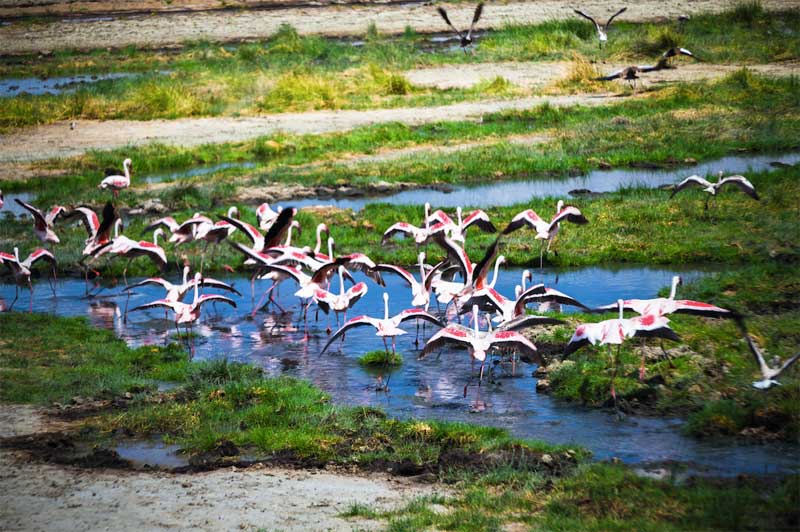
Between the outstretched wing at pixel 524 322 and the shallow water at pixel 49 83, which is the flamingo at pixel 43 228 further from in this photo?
the shallow water at pixel 49 83

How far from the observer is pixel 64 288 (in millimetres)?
15344

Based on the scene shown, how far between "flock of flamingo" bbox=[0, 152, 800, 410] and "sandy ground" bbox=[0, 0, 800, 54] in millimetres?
31413

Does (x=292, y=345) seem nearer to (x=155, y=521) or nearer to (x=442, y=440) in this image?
(x=442, y=440)

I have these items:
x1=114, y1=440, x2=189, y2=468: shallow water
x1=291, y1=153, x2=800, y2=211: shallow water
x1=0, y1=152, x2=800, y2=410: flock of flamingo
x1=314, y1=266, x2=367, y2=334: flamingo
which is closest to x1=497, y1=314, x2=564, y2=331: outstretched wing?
x1=0, y1=152, x2=800, y2=410: flock of flamingo

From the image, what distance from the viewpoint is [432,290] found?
43.8ft

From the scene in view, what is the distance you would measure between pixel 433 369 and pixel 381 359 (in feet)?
2.01

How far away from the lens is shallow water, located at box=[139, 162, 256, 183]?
73.1 feet

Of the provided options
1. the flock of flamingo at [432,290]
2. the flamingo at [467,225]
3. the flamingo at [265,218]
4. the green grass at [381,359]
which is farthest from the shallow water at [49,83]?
the green grass at [381,359]

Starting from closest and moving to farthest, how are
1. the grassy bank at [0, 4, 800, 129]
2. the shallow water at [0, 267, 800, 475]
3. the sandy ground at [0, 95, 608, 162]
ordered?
the shallow water at [0, 267, 800, 475]
the sandy ground at [0, 95, 608, 162]
the grassy bank at [0, 4, 800, 129]

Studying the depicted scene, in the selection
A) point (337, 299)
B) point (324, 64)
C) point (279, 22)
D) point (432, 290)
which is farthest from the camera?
point (279, 22)

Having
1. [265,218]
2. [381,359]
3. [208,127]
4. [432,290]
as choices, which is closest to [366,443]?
[381,359]

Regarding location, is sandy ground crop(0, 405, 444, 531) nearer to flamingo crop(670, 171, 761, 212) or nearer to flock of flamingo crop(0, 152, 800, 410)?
flock of flamingo crop(0, 152, 800, 410)

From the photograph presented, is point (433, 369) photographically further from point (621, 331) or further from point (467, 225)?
point (467, 225)

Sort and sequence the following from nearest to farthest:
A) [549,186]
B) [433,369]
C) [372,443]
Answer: [372,443], [433,369], [549,186]
